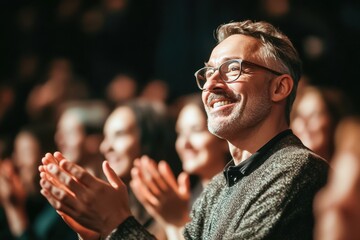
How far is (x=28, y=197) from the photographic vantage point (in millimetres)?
4465

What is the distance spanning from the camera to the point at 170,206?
2.54 m

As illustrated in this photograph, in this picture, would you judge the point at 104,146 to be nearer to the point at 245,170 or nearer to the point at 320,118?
the point at 320,118

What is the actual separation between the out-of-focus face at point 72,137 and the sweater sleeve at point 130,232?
2.03 meters

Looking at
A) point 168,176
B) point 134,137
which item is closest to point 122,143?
point 134,137

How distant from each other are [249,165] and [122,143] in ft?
4.79

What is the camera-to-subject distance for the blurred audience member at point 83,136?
4.12 m

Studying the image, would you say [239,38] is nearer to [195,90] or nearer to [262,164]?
[262,164]

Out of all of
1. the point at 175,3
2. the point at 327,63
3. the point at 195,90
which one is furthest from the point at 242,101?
the point at 175,3

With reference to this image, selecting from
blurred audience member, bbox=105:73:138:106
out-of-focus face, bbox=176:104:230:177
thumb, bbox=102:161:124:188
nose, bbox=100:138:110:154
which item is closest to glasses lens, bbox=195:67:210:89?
thumb, bbox=102:161:124:188

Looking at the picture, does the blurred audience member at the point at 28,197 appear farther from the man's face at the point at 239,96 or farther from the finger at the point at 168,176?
the man's face at the point at 239,96

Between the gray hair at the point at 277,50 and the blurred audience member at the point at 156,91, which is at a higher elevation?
the blurred audience member at the point at 156,91

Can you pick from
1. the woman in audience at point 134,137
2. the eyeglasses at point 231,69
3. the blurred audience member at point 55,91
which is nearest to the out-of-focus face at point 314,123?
the woman in audience at point 134,137

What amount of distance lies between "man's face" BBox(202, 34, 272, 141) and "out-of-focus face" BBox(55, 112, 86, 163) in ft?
5.63

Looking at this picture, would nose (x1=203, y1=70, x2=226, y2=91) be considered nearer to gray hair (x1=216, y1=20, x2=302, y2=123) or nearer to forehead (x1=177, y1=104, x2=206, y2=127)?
gray hair (x1=216, y1=20, x2=302, y2=123)
